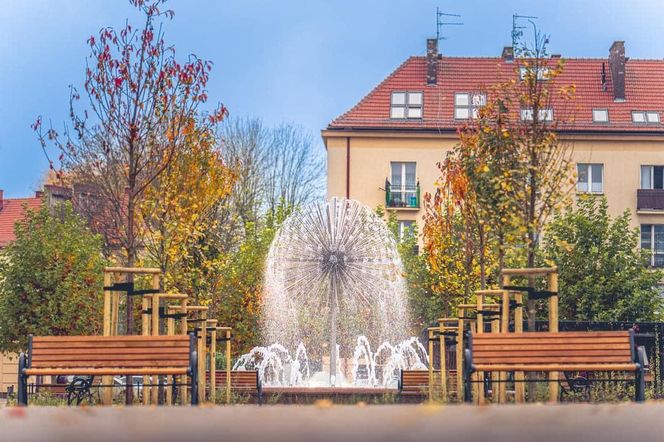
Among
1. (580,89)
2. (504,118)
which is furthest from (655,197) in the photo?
(504,118)

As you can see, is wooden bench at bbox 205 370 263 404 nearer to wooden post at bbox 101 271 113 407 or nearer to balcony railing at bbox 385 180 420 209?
wooden post at bbox 101 271 113 407

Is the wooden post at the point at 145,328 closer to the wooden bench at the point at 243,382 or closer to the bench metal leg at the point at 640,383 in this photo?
the wooden bench at the point at 243,382

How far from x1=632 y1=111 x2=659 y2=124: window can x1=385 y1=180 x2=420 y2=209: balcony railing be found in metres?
10.5

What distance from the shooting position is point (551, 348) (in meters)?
14.1

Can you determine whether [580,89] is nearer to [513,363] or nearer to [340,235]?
[340,235]

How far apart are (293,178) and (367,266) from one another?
38.3 meters

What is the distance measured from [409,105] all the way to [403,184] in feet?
12.2

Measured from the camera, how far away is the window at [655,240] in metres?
57.8

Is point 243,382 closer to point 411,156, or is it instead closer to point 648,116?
point 411,156

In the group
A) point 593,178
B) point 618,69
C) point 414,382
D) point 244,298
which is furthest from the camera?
point 618,69

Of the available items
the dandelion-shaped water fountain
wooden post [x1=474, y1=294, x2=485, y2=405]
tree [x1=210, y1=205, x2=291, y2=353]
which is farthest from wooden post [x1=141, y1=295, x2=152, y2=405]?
tree [x1=210, y1=205, x2=291, y2=353]

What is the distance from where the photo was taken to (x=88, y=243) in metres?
43.6

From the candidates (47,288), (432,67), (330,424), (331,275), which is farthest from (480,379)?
(432,67)

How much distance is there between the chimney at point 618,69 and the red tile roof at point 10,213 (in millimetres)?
29718
